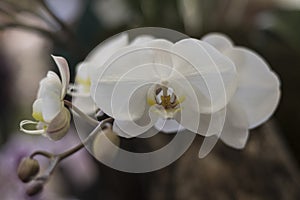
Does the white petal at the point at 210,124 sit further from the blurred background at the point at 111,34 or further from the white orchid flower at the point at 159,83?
the blurred background at the point at 111,34

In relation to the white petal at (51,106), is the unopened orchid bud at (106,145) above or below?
below

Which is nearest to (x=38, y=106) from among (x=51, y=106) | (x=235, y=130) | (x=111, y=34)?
(x=51, y=106)

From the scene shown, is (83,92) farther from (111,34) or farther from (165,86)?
(111,34)

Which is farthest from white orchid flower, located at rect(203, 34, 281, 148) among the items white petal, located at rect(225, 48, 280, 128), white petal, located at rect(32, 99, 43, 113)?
white petal, located at rect(32, 99, 43, 113)

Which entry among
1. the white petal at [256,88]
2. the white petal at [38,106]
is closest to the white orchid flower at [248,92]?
the white petal at [256,88]

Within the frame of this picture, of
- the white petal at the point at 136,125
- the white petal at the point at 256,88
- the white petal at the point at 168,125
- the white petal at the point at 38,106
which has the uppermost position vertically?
the white petal at the point at 38,106

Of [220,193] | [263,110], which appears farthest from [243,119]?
[220,193]

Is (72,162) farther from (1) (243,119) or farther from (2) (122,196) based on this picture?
(1) (243,119)
